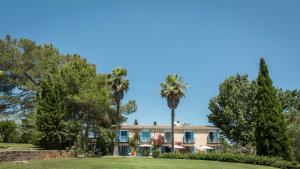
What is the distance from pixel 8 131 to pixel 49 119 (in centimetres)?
1577

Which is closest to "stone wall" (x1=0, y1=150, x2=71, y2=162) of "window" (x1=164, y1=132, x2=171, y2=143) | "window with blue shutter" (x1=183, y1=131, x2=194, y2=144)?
"window" (x1=164, y1=132, x2=171, y2=143)

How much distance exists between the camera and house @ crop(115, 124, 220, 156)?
2552 inches

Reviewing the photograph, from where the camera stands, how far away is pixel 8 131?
51406mm

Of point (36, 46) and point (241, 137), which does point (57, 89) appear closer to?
point (36, 46)

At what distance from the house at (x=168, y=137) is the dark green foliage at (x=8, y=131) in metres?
18.0

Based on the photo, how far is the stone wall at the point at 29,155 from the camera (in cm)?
2939

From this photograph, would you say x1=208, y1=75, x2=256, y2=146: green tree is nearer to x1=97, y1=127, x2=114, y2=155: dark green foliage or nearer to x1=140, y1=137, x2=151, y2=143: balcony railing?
x1=140, y1=137, x2=151, y2=143: balcony railing

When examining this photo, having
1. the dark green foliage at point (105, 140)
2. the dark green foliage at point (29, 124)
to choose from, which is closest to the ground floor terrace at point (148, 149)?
the dark green foliage at point (105, 140)

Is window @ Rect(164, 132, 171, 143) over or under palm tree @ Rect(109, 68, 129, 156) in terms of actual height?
under

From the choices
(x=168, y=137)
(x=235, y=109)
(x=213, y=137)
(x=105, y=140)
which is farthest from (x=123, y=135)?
(x=235, y=109)

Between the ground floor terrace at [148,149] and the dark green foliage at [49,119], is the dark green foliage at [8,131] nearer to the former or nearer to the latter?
the dark green foliage at [49,119]

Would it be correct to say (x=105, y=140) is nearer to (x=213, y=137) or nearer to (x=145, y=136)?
(x=145, y=136)

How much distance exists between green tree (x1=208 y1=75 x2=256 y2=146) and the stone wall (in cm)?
2735

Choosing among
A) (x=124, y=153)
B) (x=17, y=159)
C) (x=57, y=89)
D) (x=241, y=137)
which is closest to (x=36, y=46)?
(x=57, y=89)
